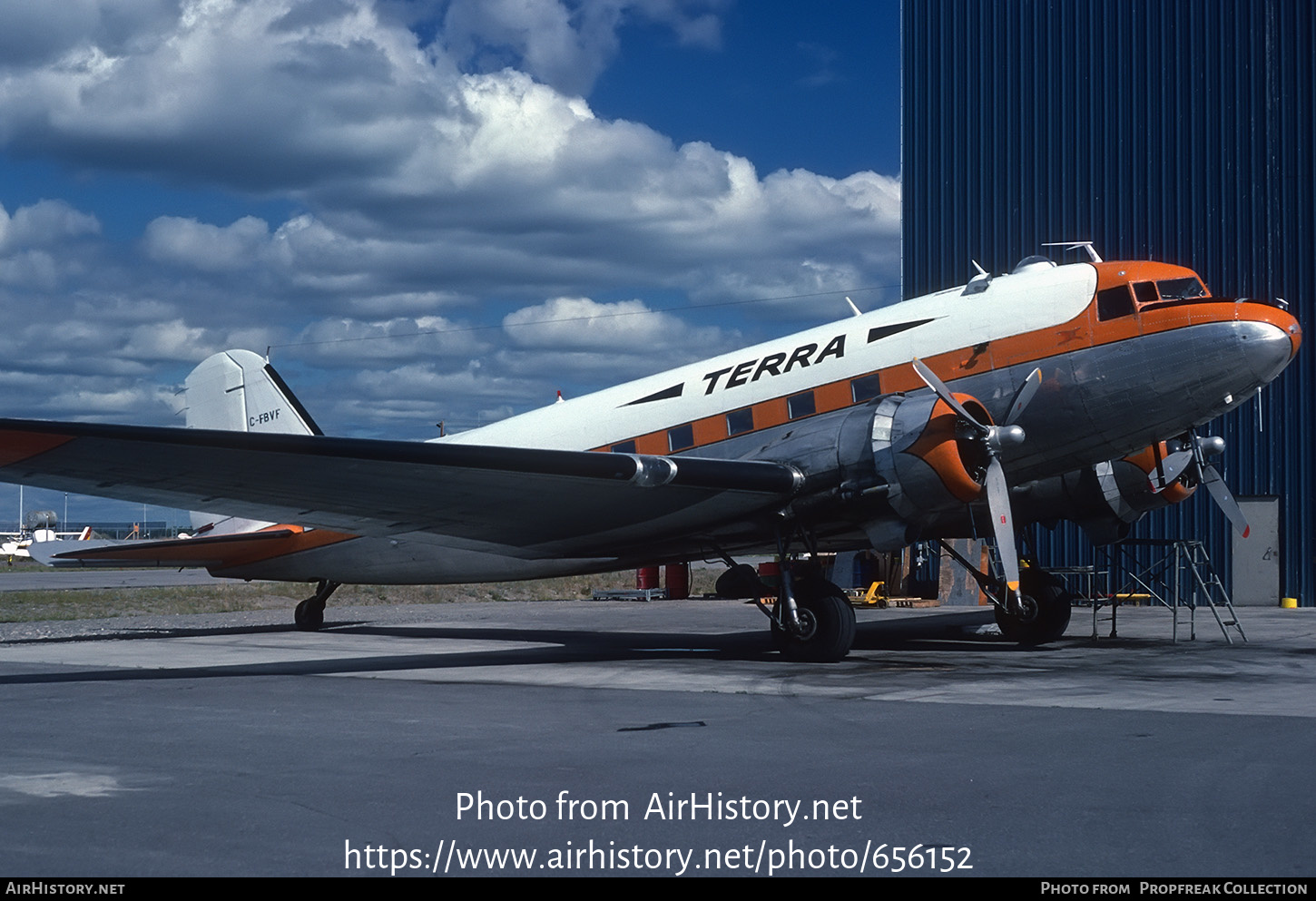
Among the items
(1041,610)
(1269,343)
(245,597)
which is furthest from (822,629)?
(245,597)

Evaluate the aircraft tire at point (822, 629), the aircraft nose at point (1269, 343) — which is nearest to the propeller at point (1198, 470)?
the aircraft nose at point (1269, 343)

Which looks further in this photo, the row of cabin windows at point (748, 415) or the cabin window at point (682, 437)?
the cabin window at point (682, 437)

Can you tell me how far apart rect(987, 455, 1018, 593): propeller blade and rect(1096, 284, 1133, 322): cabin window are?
221cm

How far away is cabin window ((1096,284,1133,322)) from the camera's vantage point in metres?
13.8

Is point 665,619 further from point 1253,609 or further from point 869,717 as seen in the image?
point 869,717

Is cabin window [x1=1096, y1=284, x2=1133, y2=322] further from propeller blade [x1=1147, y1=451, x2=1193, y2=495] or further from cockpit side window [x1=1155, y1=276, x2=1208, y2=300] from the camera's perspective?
propeller blade [x1=1147, y1=451, x2=1193, y2=495]

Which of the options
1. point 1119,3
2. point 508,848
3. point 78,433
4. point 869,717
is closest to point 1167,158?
point 1119,3

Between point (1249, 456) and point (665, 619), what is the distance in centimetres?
1498

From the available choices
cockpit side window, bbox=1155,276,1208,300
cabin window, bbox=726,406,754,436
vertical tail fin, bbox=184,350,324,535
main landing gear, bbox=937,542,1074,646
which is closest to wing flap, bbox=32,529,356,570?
vertical tail fin, bbox=184,350,324,535

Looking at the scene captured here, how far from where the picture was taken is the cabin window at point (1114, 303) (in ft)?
45.4

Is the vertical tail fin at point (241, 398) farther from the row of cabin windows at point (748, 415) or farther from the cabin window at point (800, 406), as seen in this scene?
the cabin window at point (800, 406)

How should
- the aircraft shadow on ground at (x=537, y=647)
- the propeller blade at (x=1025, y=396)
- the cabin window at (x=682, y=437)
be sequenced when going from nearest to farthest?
1. the propeller blade at (x=1025, y=396)
2. the aircraft shadow on ground at (x=537, y=647)
3. the cabin window at (x=682, y=437)

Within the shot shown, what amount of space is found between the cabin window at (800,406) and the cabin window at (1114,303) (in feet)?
11.5

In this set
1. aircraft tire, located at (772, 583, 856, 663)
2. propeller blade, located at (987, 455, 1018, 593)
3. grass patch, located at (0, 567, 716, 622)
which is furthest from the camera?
grass patch, located at (0, 567, 716, 622)
